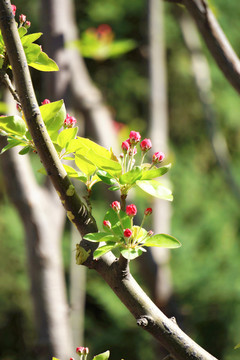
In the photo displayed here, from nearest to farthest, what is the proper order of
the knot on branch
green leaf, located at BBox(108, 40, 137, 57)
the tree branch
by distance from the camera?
1. the knot on branch
2. the tree branch
3. green leaf, located at BBox(108, 40, 137, 57)

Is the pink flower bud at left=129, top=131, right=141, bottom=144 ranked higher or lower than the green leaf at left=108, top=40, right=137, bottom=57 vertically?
higher

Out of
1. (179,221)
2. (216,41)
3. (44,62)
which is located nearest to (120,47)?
(216,41)

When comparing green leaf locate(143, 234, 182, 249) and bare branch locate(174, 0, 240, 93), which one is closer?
green leaf locate(143, 234, 182, 249)

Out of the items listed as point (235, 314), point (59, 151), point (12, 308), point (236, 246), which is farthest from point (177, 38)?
point (59, 151)

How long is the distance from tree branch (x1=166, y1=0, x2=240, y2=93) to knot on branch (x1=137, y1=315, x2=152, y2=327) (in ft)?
0.90

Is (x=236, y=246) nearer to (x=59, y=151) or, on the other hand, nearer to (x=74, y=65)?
(x=74, y=65)

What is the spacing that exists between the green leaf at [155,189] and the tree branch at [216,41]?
0.70ft

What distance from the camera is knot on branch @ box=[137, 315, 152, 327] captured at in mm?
257

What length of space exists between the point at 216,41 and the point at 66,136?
24 centimetres

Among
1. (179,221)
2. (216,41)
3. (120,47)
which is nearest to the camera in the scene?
(216,41)

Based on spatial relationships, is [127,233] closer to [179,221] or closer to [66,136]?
[66,136]

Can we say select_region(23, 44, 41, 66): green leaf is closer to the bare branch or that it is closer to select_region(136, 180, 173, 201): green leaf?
select_region(136, 180, 173, 201): green leaf

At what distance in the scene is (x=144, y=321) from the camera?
26cm

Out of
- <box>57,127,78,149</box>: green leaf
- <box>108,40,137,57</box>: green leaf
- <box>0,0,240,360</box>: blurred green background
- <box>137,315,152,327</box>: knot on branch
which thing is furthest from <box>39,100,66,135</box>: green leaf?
<box>0,0,240,360</box>: blurred green background
